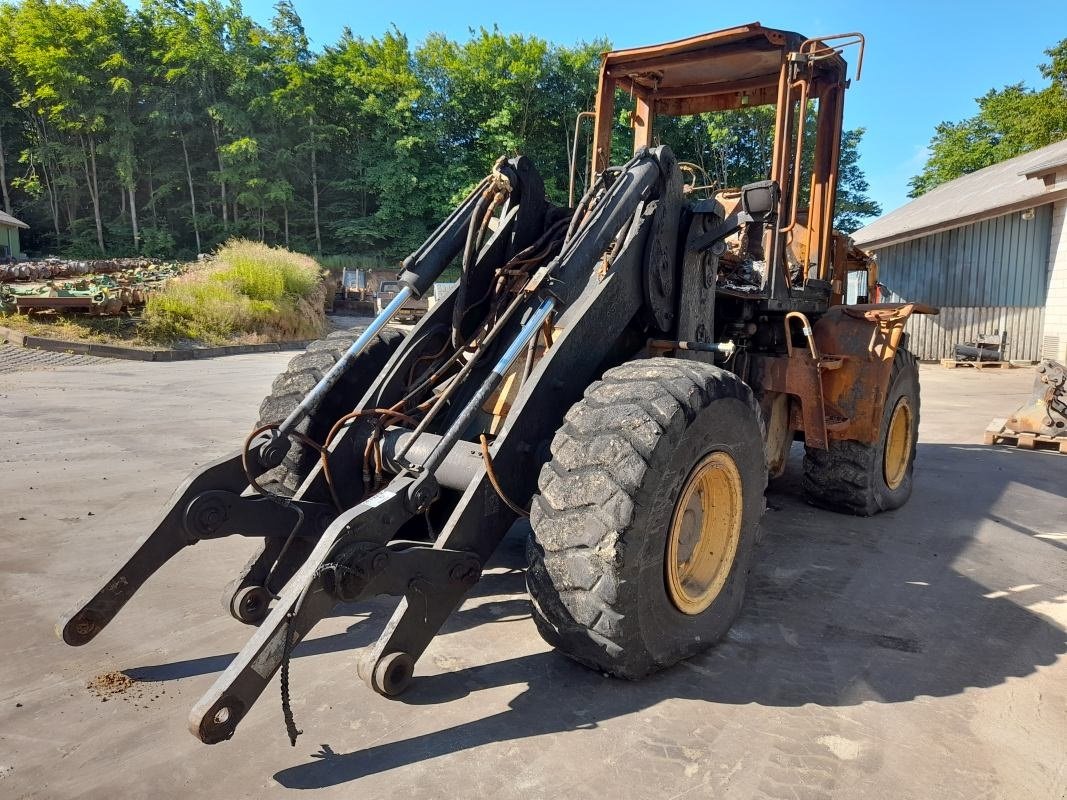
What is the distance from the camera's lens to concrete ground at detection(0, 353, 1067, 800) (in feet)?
7.48

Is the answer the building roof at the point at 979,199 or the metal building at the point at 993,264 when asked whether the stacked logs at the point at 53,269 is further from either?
the metal building at the point at 993,264

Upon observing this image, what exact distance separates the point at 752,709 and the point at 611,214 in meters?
2.21

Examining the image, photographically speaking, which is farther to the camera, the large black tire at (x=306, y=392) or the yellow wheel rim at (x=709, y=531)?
the large black tire at (x=306, y=392)

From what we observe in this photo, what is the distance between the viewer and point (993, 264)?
18.6 metres

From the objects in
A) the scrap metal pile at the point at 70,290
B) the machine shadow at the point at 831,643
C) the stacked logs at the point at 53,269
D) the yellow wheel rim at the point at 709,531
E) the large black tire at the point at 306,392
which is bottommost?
the machine shadow at the point at 831,643

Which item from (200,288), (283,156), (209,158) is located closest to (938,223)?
(200,288)

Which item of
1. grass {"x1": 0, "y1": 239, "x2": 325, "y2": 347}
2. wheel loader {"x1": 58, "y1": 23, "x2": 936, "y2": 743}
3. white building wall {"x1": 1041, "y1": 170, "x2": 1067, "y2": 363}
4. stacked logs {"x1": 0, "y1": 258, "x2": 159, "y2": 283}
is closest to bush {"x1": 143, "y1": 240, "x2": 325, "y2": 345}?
grass {"x1": 0, "y1": 239, "x2": 325, "y2": 347}

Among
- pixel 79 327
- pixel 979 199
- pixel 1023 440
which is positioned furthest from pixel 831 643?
pixel 979 199

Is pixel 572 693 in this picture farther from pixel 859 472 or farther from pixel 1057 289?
pixel 1057 289

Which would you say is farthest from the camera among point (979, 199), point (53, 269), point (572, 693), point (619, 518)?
point (979, 199)

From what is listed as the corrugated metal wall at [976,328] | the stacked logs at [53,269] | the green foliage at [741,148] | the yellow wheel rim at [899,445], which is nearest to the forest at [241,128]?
the green foliage at [741,148]

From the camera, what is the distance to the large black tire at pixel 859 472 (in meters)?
5.31

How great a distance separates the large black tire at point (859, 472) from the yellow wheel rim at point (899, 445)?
0.31 ft

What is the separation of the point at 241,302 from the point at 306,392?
15017 mm
